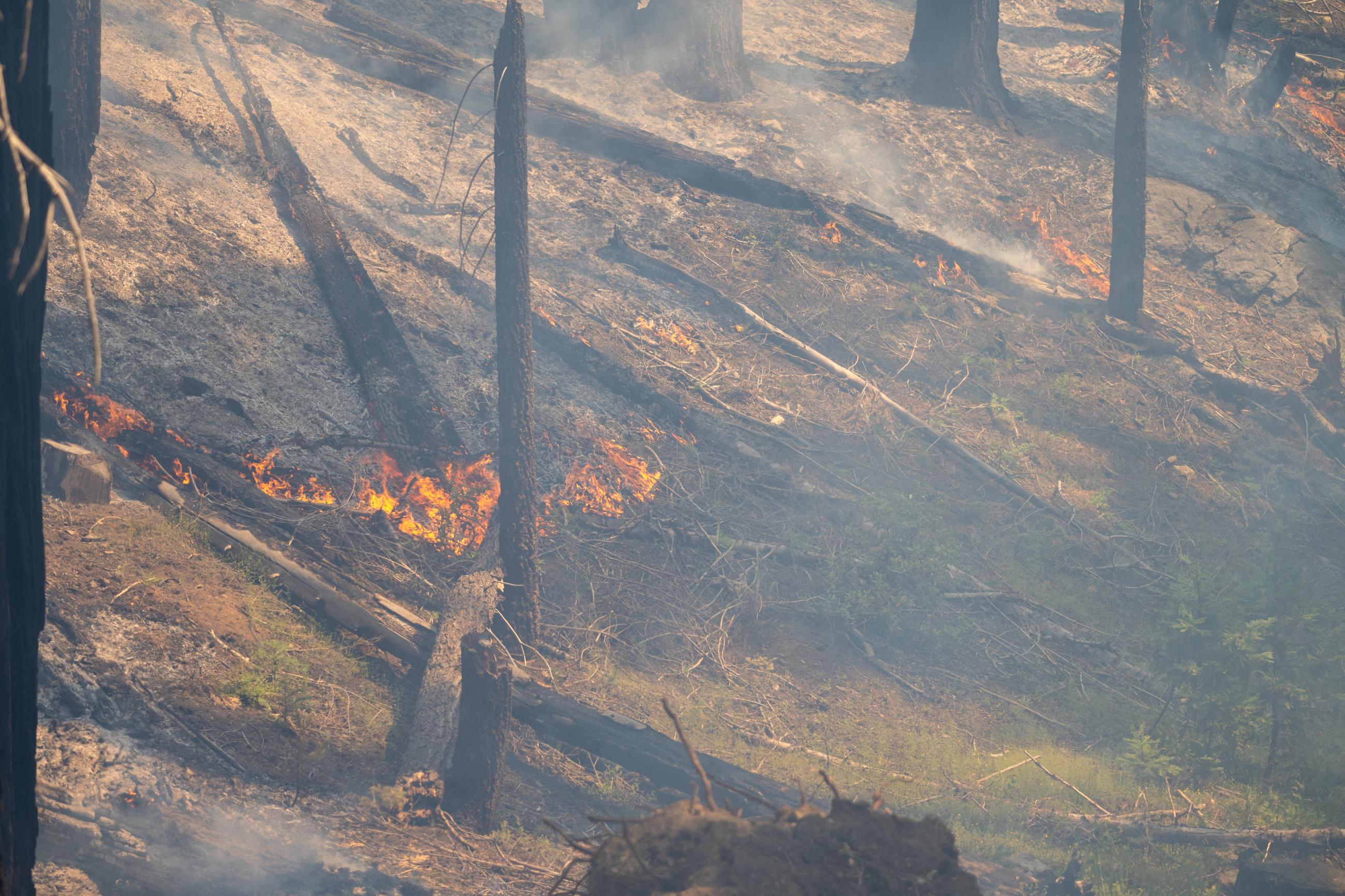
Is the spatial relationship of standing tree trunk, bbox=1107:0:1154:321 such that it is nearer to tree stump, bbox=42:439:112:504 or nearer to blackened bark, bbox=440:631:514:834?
blackened bark, bbox=440:631:514:834

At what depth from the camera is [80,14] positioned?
Result: 294 inches

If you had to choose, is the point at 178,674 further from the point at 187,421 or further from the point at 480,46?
the point at 480,46

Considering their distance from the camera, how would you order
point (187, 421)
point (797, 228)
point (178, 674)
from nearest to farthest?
point (178, 674), point (187, 421), point (797, 228)

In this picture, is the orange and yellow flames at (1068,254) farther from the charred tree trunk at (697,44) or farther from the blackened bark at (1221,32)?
the blackened bark at (1221,32)

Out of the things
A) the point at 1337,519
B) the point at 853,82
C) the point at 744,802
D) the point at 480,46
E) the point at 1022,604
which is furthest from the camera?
the point at 853,82

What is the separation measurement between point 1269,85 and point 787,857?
2026 centimetres

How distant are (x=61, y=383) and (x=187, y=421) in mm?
927

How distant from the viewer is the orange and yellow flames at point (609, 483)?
8.42 m

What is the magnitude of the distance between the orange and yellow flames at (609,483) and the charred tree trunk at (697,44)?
8.89 metres

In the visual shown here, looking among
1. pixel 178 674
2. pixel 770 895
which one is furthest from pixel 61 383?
pixel 770 895

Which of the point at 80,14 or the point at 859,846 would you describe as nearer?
the point at 859,846

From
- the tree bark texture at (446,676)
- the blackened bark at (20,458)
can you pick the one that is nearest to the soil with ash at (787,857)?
the blackened bark at (20,458)

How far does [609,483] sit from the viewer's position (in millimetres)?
8672

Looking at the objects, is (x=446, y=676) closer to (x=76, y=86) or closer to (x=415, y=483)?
(x=415, y=483)
